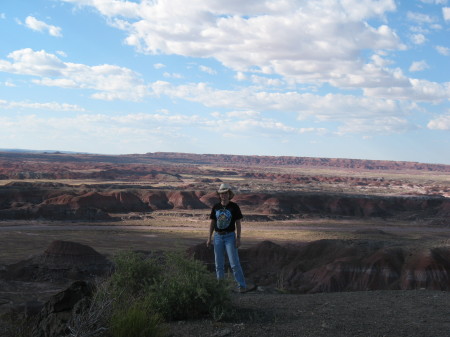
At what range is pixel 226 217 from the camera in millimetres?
10109

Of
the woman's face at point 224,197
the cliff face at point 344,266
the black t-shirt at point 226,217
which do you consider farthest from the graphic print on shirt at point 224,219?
the cliff face at point 344,266

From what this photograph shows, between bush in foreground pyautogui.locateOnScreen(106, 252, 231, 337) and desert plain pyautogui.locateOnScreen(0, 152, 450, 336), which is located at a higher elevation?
bush in foreground pyautogui.locateOnScreen(106, 252, 231, 337)

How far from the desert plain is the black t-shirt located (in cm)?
144

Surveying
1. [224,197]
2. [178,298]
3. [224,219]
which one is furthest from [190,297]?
[224,197]

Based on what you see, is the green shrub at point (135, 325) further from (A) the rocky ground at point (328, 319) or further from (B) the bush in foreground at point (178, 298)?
(A) the rocky ground at point (328, 319)

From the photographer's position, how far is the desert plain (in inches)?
→ 316

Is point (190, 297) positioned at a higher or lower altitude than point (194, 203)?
higher

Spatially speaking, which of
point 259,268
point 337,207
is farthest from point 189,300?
point 337,207

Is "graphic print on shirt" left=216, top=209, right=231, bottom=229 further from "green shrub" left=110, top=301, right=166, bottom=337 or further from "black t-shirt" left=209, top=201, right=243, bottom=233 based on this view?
"green shrub" left=110, top=301, right=166, bottom=337

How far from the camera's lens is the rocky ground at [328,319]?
7.10 m

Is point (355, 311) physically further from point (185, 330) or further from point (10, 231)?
point (10, 231)

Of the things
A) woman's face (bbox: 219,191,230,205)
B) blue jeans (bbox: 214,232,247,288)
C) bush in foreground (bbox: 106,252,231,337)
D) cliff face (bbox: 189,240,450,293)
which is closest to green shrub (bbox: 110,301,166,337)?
bush in foreground (bbox: 106,252,231,337)

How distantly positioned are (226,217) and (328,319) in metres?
3.14

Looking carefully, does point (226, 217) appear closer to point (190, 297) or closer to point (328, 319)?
point (190, 297)
